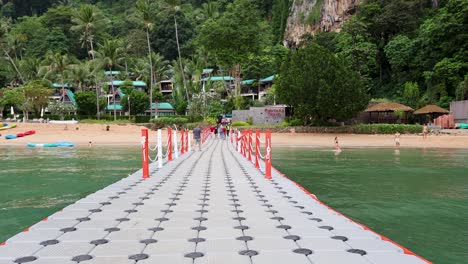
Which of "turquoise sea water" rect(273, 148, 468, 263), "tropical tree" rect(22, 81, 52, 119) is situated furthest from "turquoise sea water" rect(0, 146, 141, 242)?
"tropical tree" rect(22, 81, 52, 119)

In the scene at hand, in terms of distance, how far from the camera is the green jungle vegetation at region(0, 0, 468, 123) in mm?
41000

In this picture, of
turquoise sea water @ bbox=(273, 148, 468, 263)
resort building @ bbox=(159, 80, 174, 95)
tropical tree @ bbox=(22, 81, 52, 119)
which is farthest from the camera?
resort building @ bbox=(159, 80, 174, 95)

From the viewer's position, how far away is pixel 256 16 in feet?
186

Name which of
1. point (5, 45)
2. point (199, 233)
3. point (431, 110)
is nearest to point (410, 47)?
point (431, 110)

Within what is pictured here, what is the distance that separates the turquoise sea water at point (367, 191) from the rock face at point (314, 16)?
50.0 metres

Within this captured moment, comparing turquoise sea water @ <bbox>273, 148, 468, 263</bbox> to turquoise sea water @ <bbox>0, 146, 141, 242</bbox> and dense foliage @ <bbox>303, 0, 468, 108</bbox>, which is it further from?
dense foliage @ <bbox>303, 0, 468, 108</bbox>

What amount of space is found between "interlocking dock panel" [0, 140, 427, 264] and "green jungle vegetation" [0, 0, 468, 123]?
32.2 m

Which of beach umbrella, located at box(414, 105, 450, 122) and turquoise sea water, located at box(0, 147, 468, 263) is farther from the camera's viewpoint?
beach umbrella, located at box(414, 105, 450, 122)

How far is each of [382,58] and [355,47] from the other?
23.6 ft

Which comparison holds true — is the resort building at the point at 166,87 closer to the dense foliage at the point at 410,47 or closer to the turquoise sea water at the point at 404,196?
the dense foliage at the point at 410,47

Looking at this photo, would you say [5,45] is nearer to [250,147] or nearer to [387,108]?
[387,108]

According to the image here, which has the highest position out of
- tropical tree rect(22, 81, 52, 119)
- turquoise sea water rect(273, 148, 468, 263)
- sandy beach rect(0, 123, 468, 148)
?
tropical tree rect(22, 81, 52, 119)

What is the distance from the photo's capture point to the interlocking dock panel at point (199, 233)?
4.46m

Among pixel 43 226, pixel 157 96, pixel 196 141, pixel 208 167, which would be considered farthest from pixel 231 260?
pixel 157 96
